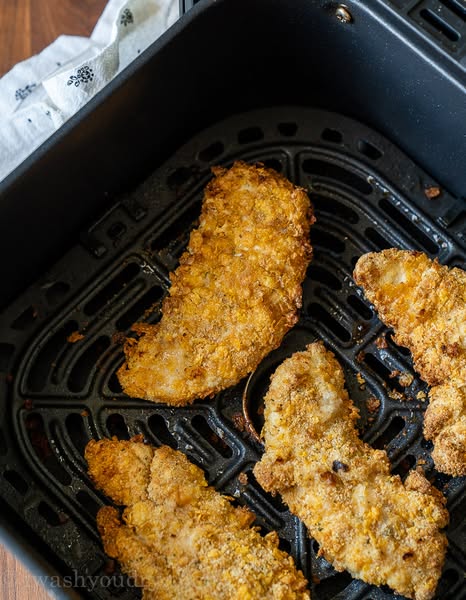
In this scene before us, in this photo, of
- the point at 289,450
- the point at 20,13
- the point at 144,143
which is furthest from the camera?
the point at 20,13

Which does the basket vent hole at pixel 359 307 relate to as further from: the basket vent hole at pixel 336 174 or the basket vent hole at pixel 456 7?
the basket vent hole at pixel 456 7

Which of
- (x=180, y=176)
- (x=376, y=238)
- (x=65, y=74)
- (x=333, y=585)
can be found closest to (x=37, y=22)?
(x=65, y=74)

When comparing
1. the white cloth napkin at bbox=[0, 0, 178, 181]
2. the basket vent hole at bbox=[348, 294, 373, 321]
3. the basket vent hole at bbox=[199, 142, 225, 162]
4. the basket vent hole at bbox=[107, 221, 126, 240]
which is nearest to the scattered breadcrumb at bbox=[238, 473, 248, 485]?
the basket vent hole at bbox=[348, 294, 373, 321]

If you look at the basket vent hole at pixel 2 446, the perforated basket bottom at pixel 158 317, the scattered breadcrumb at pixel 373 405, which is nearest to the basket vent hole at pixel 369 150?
the perforated basket bottom at pixel 158 317

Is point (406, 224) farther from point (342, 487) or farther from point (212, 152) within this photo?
point (342, 487)

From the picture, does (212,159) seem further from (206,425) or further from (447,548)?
(447,548)

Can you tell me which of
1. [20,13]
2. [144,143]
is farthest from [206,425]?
[20,13]

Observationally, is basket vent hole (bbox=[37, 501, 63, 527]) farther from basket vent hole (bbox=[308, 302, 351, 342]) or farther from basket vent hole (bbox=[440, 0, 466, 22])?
basket vent hole (bbox=[440, 0, 466, 22])
